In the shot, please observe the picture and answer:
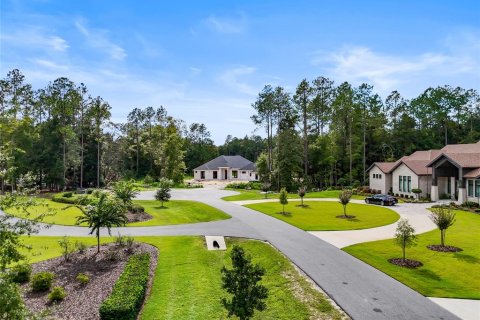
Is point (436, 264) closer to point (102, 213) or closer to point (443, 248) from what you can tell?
point (443, 248)

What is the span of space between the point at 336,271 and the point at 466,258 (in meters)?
7.62

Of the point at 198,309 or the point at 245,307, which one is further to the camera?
the point at 198,309

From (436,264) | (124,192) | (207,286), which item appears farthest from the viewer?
(124,192)

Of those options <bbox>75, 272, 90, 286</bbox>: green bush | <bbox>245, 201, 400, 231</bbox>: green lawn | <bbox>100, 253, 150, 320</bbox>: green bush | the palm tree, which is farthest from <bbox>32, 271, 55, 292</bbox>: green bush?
<bbox>245, 201, 400, 231</bbox>: green lawn

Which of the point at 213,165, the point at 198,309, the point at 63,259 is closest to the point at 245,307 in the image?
the point at 198,309

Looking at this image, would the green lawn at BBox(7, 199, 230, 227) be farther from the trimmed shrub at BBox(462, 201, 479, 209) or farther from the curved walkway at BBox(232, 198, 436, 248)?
the trimmed shrub at BBox(462, 201, 479, 209)

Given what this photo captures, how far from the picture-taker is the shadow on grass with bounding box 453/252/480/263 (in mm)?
16469

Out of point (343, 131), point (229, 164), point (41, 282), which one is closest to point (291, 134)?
point (343, 131)

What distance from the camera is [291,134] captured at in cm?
5338

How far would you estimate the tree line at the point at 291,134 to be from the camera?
52969 millimetres

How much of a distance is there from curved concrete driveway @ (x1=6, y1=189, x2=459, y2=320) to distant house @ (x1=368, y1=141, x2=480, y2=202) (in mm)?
22785

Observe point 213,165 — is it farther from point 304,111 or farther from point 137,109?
point 304,111

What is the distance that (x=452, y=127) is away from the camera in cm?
6788

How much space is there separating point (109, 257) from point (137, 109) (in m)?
73.8
